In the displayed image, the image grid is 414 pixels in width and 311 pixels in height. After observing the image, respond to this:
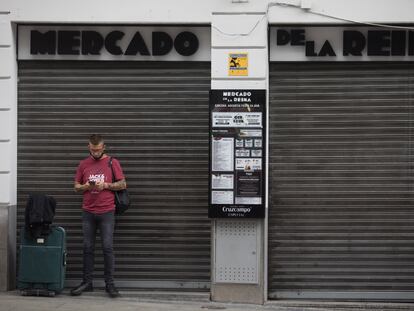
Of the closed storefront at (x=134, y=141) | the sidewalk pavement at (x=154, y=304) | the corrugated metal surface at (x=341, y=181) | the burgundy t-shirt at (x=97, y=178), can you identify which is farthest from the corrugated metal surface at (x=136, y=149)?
the corrugated metal surface at (x=341, y=181)

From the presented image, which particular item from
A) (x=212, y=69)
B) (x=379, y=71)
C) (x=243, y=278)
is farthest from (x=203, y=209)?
(x=379, y=71)

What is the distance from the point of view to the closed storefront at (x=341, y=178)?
11094mm

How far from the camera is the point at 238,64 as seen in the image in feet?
35.4

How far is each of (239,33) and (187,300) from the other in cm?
359

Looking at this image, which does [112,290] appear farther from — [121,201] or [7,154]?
[7,154]

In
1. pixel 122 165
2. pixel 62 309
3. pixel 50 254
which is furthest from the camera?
pixel 122 165

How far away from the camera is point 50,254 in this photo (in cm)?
1059

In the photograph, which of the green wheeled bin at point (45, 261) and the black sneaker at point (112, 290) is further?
the black sneaker at point (112, 290)

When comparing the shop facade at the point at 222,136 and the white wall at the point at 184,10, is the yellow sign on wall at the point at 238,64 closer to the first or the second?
the shop facade at the point at 222,136

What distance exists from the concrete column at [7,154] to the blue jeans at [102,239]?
1.09 metres

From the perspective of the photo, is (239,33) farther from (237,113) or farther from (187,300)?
(187,300)

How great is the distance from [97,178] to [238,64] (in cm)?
237

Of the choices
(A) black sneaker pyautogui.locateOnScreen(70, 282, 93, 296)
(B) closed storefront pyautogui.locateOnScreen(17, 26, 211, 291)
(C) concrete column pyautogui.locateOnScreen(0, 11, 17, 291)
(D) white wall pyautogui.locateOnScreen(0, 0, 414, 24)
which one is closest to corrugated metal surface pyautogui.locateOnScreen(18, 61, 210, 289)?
(B) closed storefront pyautogui.locateOnScreen(17, 26, 211, 291)

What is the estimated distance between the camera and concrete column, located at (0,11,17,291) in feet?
36.2
